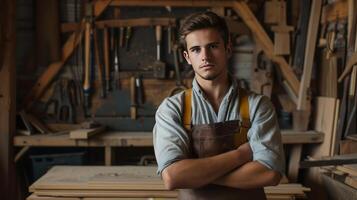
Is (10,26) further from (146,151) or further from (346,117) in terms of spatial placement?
(346,117)

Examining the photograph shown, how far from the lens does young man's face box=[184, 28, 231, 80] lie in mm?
1657

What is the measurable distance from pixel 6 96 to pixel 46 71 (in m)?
0.47

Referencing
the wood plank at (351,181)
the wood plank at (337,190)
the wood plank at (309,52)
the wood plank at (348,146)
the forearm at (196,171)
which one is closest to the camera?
the forearm at (196,171)

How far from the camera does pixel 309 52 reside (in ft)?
11.3

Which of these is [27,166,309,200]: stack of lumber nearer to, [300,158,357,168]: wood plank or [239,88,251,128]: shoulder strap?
[300,158,357,168]: wood plank

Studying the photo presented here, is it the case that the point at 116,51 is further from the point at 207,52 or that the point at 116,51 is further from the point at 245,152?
the point at 245,152

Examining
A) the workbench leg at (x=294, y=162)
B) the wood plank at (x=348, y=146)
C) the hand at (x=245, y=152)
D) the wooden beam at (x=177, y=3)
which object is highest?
the wooden beam at (x=177, y=3)

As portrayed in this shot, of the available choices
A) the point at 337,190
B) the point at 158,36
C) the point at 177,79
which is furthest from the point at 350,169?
the point at 158,36

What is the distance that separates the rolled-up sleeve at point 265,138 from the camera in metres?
1.62

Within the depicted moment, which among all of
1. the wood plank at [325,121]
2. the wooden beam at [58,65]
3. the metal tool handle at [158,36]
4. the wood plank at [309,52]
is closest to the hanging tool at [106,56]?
the wooden beam at [58,65]

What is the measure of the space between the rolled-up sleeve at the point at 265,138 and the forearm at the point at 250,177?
0.02m

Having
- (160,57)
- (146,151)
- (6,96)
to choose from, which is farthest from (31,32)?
(146,151)

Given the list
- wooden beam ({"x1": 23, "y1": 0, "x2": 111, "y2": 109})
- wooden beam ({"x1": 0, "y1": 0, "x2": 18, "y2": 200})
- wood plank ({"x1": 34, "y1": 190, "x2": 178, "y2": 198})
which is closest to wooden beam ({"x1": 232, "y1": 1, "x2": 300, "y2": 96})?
wooden beam ({"x1": 23, "y1": 0, "x2": 111, "y2": 109})

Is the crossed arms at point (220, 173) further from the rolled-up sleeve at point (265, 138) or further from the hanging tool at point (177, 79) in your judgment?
the hanging tool at point (177, 79)
